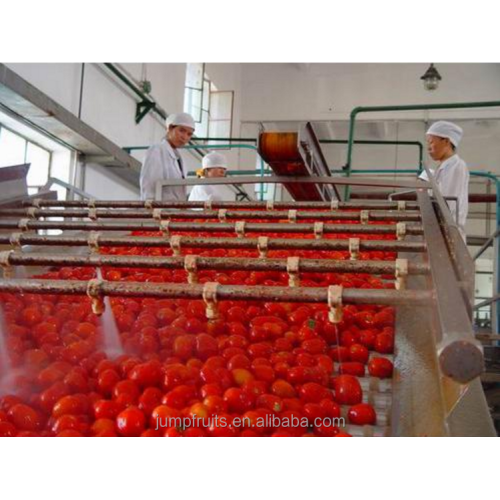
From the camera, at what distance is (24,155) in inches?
319

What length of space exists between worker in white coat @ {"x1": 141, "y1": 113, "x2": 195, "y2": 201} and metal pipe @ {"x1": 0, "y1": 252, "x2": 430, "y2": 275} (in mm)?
3209

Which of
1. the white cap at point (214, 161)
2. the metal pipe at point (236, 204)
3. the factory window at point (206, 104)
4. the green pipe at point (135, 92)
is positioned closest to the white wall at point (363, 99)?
the factory window at point (206, 104)

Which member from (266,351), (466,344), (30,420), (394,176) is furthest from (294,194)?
(394,176)

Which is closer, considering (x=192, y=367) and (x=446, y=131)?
(x=192, y=367)

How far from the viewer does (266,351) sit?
240 centimetres

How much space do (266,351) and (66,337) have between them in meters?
0.85

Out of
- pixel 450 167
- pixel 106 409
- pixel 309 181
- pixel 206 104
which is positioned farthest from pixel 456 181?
pixel 206 104

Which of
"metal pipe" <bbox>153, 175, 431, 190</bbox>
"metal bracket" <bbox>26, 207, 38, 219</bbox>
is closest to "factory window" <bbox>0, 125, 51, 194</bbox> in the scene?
"metal pipe" <bbox>153, 175, 431, 190</bbox>

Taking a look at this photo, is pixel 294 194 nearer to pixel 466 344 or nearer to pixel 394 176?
pixel 466 344

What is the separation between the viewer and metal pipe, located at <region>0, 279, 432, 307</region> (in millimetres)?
1746

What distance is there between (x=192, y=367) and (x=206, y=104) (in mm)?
13492

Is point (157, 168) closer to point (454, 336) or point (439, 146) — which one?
point (439, 146)

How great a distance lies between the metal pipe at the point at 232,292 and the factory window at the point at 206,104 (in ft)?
40.0
